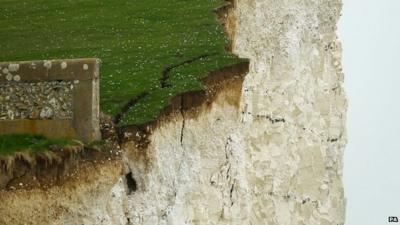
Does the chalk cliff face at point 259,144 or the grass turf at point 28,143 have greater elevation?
the grass turf at point 28,143

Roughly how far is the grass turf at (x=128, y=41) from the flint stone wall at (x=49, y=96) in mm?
2061

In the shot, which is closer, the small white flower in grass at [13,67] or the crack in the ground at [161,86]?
the small white flower in grass at [13,67]

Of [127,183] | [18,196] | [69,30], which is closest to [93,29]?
[69,30]

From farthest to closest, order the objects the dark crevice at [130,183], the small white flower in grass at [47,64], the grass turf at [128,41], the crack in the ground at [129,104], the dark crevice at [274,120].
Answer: the dark crevice at [274,120] < the grass turf at [128,41] < the crack in the ground at [129,104] < the dark crevice at [130,183] < the small white flower in grass at [47,64]

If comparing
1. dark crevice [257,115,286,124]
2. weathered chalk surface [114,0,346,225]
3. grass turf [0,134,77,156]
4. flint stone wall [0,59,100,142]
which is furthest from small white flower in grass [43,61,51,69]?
dark crevice [257,115,286,124]

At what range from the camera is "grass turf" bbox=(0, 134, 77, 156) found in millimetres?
17375

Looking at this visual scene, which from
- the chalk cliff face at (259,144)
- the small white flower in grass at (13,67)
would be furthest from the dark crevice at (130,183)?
the small white flower in grass at (13,67)

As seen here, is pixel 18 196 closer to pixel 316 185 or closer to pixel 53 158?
pixel 53 158

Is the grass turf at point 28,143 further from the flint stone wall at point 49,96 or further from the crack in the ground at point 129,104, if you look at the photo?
the crack in the ground at point 129,104

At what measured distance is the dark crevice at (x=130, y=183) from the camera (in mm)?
19422

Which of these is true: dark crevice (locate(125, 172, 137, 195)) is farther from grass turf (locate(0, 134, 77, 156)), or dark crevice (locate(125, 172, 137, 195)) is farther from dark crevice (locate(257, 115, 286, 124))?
dark crevice (locate(257, 115, 286, 124))

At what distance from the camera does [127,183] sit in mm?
19359

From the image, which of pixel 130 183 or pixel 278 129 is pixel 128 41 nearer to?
pixel 278 129

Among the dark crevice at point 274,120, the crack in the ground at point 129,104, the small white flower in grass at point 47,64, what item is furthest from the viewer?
the dark crevice at point 274,120
